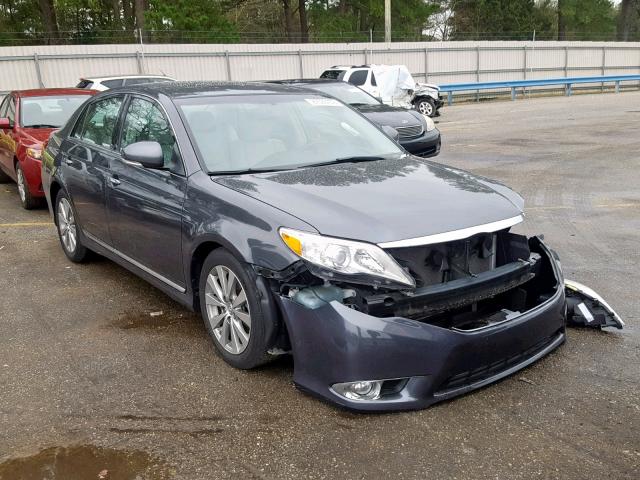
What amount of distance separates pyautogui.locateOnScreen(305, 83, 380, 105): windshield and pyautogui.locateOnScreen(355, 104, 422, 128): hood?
372 millimetres

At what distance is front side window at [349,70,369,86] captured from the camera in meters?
20.6

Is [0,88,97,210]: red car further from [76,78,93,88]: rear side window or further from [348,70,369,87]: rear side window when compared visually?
[348,70,369,87]: rear side window

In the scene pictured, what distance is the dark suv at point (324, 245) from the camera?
10.3ft

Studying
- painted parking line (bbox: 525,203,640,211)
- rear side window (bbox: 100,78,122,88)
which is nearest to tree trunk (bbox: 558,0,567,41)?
rear side window (bbox: 100,78,122,88)

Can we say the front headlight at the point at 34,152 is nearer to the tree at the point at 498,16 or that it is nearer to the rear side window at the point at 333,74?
the rear side window at the point at 333,74

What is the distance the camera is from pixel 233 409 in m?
3.40

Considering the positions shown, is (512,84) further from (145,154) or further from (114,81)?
(145,154)

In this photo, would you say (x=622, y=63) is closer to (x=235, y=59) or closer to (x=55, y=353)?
(x=235, y=59)

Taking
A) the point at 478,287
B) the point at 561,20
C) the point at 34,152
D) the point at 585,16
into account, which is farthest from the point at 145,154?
the point at 561,20

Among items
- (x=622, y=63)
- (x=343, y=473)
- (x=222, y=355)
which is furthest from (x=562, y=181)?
(x=622, y=63)

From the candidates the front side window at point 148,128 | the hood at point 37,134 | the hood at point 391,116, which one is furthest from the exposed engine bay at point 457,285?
the hood at point 391,116

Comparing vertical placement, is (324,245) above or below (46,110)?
below

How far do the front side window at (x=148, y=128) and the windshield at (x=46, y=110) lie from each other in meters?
4.55

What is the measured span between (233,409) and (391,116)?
804cm
